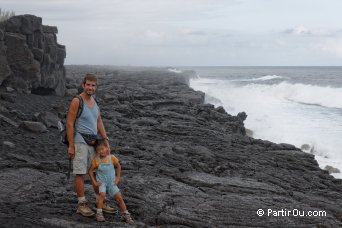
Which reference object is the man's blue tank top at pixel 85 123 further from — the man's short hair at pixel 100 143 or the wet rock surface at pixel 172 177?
the wet rock surface at pixel 172 177

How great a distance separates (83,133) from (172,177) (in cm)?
329

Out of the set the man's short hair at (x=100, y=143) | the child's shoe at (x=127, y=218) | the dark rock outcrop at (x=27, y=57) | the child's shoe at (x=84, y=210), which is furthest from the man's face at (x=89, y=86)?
the dark rock outcrop at (x=27, y=57)

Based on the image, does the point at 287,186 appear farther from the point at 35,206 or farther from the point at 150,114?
the point at 150,114

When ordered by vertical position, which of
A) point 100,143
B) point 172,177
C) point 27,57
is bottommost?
point 172,177

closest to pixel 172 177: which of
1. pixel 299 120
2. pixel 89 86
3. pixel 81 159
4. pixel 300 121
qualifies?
pixel 81 159

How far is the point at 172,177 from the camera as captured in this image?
9.19 meters

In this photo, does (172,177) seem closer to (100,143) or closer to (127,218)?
(127,218)

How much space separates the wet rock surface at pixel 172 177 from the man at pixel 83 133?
50cm

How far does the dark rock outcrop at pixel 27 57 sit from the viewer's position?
15.4 m

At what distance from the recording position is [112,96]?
1920 cm

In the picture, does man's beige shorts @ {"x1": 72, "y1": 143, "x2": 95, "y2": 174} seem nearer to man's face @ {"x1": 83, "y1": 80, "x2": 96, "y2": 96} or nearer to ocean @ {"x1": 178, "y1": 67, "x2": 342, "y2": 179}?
man's face @ {"x1": 83, "y1": 80, "x2": 96, "y2": 96}

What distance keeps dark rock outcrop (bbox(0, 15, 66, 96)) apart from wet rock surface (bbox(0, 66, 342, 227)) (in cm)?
78

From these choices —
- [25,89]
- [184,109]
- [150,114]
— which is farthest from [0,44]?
[184,109]

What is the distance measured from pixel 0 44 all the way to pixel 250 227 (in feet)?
35.3
